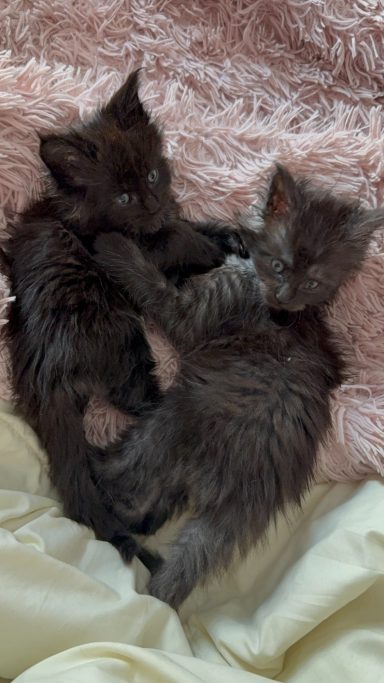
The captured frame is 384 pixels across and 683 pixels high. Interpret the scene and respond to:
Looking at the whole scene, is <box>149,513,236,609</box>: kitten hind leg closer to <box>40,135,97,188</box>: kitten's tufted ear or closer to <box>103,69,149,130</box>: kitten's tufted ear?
<box>40,135,97,188</box>: kitten's tufted ear

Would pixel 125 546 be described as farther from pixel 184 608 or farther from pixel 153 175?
pixel 153 175

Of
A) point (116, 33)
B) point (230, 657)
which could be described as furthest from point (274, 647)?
point (116, 33)

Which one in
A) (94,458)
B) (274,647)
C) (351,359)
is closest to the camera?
(274,647)

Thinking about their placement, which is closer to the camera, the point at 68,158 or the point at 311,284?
the point at 68,158

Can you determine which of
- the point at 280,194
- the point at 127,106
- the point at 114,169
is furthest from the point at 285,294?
the point at 127,106

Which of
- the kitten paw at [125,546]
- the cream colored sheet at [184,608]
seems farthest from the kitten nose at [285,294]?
the kitten paw at [125,546]

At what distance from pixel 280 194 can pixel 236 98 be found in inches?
20.2

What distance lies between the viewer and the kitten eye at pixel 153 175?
1.68 metres

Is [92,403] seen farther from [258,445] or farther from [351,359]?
[351,359]

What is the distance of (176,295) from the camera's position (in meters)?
1.70

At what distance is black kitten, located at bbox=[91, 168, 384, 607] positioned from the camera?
5.04 ft

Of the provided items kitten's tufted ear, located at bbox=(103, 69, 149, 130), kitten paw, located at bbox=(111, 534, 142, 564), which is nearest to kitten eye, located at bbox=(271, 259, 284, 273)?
kitten's tufted ear, located at bbox=(103, 69, 149, 130)

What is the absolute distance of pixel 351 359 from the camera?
186cm

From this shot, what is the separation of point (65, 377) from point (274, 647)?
2.55 ft
